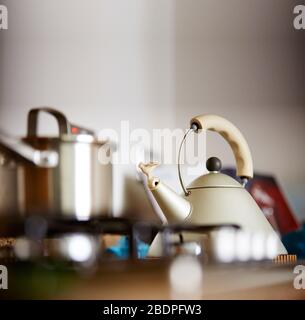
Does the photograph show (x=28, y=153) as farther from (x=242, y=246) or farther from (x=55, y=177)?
(x=242, y=246)

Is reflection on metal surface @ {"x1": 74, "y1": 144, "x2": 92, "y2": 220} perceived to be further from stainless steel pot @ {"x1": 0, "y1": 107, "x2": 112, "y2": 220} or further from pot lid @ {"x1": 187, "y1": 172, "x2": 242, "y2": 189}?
pot lid @ {"x1": 187, "y1": 172, "x2": 242, "y2": 189}

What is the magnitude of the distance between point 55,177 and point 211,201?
27 cm

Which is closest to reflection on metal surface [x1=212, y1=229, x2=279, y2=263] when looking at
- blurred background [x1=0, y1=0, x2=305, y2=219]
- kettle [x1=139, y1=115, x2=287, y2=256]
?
kettle [x1=139, y1=115, x2=287, y2=256]

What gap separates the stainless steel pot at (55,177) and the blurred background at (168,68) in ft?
0.25

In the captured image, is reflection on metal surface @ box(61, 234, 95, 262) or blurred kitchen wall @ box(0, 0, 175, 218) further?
blurred kitchen wall @ box(0, 0, 175, 218)

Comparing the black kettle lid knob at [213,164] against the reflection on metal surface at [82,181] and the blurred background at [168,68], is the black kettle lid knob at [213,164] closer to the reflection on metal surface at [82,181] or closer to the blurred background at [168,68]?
the blurred background at [168,68]

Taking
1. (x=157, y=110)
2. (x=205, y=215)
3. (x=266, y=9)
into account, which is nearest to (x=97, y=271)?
(x=205, y=215)

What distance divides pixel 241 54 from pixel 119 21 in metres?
0.24

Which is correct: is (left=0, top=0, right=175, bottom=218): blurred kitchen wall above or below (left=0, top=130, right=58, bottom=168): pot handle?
above

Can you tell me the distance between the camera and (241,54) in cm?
131

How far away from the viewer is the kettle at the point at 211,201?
3.92ft

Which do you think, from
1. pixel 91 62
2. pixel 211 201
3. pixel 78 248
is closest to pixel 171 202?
pixel 211 201

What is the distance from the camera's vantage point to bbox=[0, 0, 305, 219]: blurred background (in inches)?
49.9

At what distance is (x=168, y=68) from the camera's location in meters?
1.31
